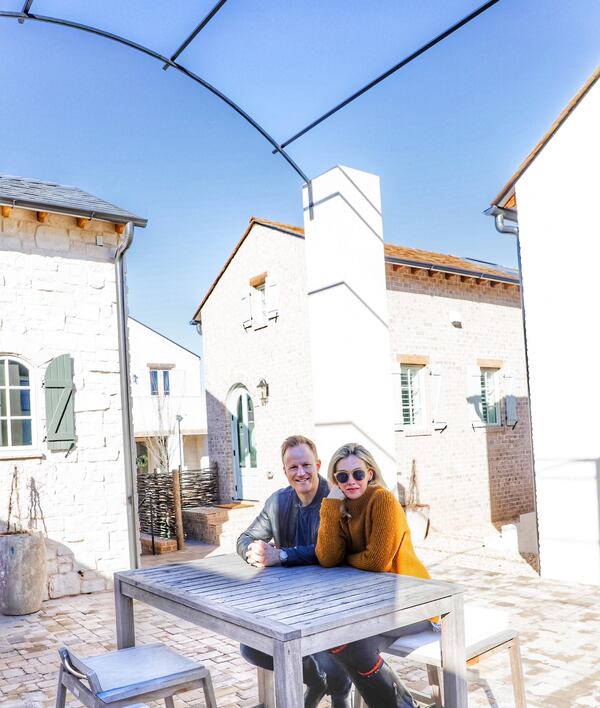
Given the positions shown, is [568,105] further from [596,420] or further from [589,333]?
[596,420]

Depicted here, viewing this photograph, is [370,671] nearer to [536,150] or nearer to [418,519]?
[536,150]

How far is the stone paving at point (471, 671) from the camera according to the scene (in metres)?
Result: 3.77

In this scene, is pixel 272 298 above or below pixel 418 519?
above

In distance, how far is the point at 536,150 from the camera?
6.70 meters

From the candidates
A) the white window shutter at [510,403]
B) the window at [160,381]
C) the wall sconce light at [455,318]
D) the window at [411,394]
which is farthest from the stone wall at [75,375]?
the window at [160,381]

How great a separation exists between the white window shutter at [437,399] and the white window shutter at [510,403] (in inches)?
65.1

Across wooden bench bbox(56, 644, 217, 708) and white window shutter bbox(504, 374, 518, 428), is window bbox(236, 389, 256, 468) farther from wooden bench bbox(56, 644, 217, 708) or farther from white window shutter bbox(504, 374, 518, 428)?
wooden bench bbox(56, 644, 217, 708)

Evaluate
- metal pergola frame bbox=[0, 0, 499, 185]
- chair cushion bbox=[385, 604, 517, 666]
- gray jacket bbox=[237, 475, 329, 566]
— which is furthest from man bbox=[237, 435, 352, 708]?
metal pergola frame bbox=[0, 0, 499, 185]

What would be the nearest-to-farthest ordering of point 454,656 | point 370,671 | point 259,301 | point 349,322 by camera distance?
point 454,656 < point 370,671 < point 349,322 < point 259,301

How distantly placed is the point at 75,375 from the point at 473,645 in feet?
17.8

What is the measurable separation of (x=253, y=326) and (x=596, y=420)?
23.1 ft

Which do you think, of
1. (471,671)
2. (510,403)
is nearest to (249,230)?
(510,403)

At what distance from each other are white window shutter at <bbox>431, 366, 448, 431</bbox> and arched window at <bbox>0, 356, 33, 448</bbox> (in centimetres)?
632

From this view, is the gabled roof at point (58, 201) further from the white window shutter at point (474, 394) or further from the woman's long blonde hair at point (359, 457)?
the white window shutter at point (474, 394)
